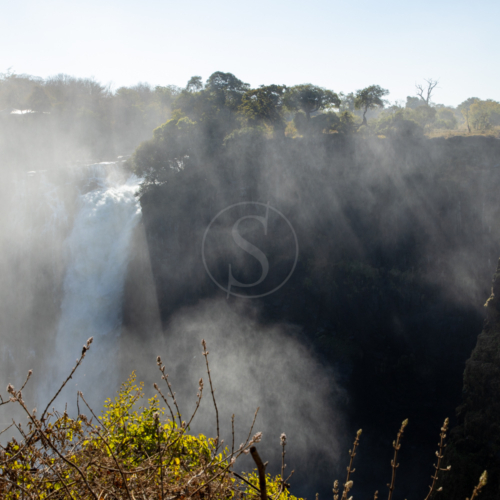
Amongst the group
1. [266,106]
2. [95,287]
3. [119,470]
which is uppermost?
[266,106]

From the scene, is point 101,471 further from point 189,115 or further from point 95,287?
point 189,115

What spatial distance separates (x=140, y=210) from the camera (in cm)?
2880

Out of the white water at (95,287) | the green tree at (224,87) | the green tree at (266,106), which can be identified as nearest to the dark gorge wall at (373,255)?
the white water at (95,287)

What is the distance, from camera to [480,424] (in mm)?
12680

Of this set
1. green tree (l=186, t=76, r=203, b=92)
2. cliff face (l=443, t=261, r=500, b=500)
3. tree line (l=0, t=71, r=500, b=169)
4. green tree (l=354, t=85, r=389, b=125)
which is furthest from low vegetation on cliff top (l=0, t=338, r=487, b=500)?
green tree (l=186, t=76, r=203, b=92)

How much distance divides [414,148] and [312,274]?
12.3 m

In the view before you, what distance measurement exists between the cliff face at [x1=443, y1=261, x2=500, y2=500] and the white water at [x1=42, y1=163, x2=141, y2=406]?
19070 millimetres

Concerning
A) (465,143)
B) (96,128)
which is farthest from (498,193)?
(96,128)

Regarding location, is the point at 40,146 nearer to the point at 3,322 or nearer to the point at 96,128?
the point at 96,128

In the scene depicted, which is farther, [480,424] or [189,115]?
[189,115]

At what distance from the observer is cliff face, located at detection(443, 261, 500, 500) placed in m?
11.8

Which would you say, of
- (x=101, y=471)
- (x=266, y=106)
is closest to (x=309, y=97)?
(x=266, y=106)

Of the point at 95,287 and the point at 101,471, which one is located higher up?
the point at 101,471

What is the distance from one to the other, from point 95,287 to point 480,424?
79.4 feet
